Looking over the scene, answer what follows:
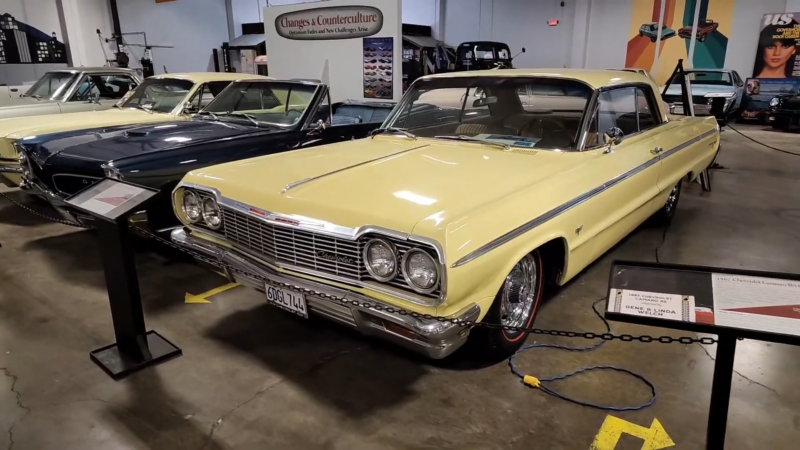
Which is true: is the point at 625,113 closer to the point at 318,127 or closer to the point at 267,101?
the point at 318,127

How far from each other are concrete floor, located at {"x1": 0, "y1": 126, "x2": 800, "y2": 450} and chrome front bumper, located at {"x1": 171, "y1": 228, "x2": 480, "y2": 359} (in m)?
0.45

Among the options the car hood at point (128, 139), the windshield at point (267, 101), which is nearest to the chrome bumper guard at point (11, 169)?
the car hood at point (128, 139)

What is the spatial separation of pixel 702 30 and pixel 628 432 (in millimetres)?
16353

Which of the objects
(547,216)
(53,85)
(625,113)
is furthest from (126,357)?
(53,85)

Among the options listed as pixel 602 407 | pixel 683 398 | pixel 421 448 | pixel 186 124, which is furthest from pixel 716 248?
pixel 186 124

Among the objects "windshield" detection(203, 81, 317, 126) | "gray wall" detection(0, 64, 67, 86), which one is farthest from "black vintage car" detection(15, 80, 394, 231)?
"gray wall" detection(0, 64, 67, 86)

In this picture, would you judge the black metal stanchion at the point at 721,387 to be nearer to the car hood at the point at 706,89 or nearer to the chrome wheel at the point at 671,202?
the chrome wheel at the point at 671,202

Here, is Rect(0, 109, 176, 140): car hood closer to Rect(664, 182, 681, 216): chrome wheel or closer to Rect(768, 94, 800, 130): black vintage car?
Rect(664, 182, 681, 216): chrome wheel

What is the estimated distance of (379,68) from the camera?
28.5 ft

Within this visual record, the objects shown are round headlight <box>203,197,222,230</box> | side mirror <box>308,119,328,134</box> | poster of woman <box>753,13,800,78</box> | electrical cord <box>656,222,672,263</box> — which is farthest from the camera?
poster of woman <box>753,13,800,78</box>

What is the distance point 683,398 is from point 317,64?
8.25 metres

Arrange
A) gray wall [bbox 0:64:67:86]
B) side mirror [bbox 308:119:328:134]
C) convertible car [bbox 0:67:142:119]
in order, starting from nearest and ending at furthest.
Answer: side mirror [bbox 308:119:328:134] → convertible car [bbox 0:67:142:119] → gray wall [bbox 0:64:67:86]

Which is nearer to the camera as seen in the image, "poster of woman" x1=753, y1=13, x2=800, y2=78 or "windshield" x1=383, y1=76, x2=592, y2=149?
"windshield" x1=383, y1=76, x2=592, y2=149

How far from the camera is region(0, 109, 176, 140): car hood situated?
552 centimetres
